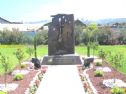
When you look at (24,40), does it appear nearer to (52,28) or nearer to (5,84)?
(52,28)

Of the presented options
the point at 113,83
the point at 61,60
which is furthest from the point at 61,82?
the point at 61,60

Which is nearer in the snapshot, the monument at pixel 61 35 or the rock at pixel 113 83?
the rock at pixel 113 83

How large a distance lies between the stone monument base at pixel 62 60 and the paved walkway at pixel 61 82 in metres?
2.48

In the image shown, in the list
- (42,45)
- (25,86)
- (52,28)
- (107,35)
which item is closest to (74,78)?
(25,86)

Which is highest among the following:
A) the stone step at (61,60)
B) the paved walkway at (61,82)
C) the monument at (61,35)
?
the monument at (61,35)

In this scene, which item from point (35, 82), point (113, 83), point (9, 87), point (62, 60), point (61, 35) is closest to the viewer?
point (9, 87)

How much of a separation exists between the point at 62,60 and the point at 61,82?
9.93 meters

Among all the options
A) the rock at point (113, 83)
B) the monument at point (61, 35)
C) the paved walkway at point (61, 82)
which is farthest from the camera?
the monument at point (61, 35)

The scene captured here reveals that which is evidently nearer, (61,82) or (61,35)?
(61,82)

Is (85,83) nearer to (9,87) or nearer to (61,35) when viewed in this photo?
(9,87)

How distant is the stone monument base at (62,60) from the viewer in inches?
1262

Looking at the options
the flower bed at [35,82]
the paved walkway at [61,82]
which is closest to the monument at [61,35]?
the paved walkway at [61,82]

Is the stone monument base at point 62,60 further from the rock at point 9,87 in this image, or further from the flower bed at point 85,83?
the rock at point 9,87

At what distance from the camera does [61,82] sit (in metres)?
22.6
